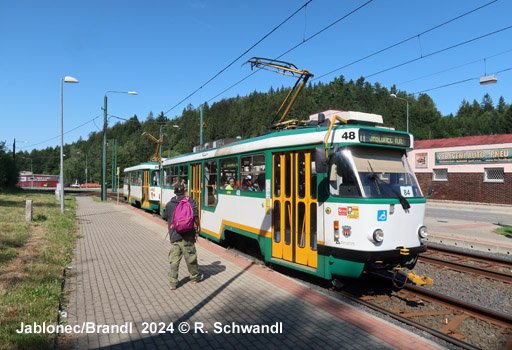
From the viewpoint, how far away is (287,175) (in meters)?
7.14

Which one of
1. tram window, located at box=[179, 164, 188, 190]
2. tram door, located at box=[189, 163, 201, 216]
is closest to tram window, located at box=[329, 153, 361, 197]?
tram door, located at box=[189, 163, 201, 216]

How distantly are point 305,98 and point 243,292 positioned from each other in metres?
87.6

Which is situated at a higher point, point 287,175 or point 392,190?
point 287,175

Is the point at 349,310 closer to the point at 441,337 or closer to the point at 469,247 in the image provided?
the point at 441,337

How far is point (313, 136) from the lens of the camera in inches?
257

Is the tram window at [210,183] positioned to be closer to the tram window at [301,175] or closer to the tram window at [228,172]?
the tram window at [228,172]

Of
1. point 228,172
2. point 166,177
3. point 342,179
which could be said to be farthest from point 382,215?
point 166,177

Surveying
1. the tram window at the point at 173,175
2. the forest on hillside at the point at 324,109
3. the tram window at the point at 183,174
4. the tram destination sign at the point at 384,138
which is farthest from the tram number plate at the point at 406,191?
the forest on hillside at the point at 324,109

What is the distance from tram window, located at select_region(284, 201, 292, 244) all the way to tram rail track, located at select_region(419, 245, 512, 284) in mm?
4312

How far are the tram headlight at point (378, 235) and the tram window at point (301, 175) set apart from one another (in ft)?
5.02

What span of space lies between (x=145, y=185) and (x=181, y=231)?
15905 mm

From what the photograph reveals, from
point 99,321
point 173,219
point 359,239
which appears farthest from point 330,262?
point 99,321

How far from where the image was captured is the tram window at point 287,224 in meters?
7.02

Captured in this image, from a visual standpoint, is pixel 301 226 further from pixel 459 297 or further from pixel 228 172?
pixel 228 172
